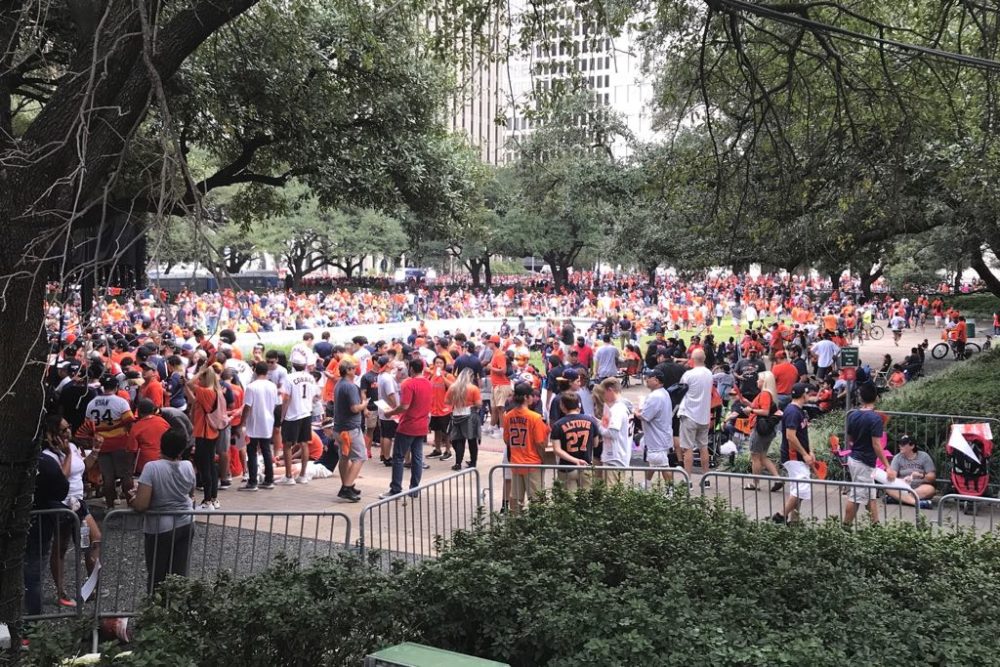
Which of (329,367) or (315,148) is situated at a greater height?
(315,148)

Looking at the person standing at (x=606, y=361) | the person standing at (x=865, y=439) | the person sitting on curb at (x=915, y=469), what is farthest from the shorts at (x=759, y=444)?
the person standing at (x=606, y=361)

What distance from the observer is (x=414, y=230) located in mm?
22391

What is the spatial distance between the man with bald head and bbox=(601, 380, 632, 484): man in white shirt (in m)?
2.05

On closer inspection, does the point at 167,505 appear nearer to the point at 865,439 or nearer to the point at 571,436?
the point at 571,436

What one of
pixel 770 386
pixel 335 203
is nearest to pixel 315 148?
pixel 335 203

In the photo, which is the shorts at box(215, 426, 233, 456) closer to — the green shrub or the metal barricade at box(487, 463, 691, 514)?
the metal barricade at box(487, 463, 691, 514)

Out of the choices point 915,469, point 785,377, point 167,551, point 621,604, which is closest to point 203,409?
point 167,551

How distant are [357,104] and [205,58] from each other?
2.31m

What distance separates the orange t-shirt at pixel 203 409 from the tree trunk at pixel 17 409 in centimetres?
513

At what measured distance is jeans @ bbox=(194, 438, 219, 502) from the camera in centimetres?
1101

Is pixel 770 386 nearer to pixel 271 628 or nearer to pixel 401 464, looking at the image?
pixel 401 464

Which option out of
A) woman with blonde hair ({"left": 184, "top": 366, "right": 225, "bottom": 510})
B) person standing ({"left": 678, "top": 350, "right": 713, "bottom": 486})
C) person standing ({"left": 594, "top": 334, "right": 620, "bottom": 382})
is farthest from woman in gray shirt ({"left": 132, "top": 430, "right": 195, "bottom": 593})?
person standing ({"left": 594, "top": 334, "right": 620, "bottom": 382})

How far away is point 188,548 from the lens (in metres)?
7.58

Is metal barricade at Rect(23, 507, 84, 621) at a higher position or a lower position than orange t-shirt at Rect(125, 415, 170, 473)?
lower
